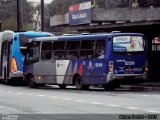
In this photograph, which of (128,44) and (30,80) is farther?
(30,80)

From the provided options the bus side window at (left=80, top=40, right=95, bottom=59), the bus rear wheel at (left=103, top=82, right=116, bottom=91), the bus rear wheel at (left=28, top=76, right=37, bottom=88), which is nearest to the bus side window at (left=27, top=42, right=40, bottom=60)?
the bus rear wheel at (left=28, top=76, right=37, bottom=88)

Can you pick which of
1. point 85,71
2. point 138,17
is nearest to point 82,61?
point 85,71

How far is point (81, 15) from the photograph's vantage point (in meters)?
57.7

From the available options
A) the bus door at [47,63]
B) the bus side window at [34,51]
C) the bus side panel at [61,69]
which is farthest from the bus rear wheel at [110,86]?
the bus side window at [34,51]

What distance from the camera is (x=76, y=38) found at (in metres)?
28.7

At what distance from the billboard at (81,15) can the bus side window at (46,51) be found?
81.5ft

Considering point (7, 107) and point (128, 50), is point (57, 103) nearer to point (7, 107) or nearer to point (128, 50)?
point (7, 107)

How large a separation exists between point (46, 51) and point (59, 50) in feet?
3.79

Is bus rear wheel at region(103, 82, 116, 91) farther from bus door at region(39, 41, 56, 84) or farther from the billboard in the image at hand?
the billboard

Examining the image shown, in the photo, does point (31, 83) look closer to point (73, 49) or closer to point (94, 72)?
point (73, 49)

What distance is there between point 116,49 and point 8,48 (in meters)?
10.1

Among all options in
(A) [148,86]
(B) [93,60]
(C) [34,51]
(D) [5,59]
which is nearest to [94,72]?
(B) [93,60]

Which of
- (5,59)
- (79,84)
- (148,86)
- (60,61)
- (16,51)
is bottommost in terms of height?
(148,86)

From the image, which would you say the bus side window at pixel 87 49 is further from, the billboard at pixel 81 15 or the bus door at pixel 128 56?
the billboard at pixel 81 15
